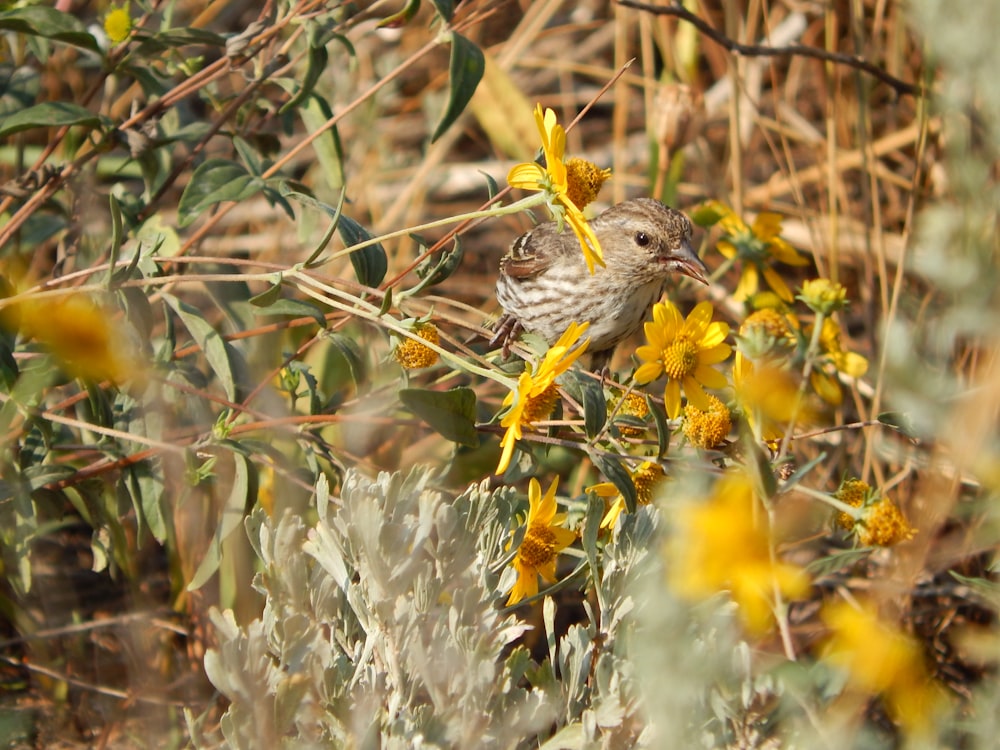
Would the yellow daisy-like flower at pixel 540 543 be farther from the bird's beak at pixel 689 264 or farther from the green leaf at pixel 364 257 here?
the bird's beak at pixel 689 264

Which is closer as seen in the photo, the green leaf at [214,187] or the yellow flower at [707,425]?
the yellow flower at [707,425]

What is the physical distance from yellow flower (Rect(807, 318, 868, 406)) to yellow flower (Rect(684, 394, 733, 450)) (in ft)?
1.81

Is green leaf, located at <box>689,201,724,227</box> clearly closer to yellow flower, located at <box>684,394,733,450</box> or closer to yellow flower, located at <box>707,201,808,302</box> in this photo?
yellow flower, located at <box>707,201,808,302</box>

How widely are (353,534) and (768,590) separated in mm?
669

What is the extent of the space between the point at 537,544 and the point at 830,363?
3.14 ft

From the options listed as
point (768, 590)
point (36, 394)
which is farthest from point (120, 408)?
→ point (768, 590)

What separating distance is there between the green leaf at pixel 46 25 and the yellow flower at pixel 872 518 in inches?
61.3

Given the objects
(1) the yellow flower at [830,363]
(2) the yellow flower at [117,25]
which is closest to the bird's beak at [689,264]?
(1) the yellow flower at [830,363]

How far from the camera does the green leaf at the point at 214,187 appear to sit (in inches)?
84.5

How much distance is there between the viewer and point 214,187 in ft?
7.28

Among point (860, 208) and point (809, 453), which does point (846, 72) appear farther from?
point (809, 453)

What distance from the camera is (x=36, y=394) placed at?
2.03 m

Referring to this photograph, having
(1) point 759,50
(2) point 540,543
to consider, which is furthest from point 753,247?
(2) point 540,543

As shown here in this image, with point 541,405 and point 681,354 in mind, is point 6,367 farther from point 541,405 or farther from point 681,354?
point 681,354
